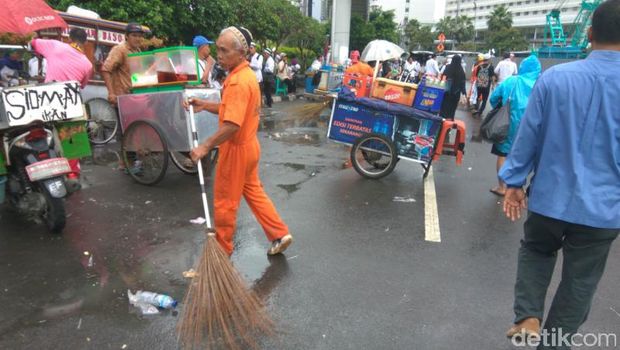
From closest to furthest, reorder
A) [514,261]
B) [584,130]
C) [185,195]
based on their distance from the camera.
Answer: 1. [584,130]
2. [514,261]
3. [185,195]

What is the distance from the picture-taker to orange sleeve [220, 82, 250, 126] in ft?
10.7

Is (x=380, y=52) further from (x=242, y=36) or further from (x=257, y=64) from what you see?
(x=242, y=36)

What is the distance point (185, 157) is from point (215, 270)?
340 cm

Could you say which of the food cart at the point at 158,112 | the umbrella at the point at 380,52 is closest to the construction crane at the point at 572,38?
the umbrella at the point at 380,52

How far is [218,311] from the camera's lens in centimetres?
291

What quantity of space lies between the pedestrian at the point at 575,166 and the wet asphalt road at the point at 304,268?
72 cm

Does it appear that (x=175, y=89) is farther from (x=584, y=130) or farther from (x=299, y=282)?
(x=584, y=130)

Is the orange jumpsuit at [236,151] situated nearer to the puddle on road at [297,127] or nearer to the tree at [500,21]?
the puddle on road at [297,127]

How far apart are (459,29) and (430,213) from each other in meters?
94.8

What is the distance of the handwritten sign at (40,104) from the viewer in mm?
4141

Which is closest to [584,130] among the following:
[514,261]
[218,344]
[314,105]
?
[514,261]

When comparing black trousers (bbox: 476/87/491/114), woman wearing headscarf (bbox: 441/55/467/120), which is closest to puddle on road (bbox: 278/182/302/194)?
woman wearing headscarf (bbox: 441/55/467/120)

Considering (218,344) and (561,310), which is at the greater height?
(561,310)

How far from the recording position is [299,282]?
141 inches
